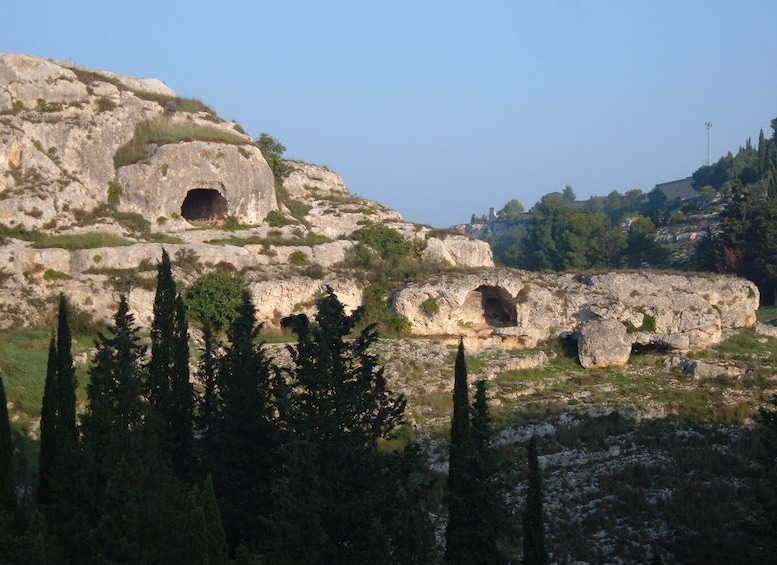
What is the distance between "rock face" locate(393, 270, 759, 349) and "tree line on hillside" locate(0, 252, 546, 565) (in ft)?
59.7

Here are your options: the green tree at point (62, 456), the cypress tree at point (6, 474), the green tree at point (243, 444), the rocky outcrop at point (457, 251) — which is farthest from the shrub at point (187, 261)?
the cypress tree at point (6, 474)

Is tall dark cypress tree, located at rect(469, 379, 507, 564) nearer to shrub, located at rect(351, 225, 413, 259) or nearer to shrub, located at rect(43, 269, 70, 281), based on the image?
shrub, located at rect(43, 269, 70, 281)

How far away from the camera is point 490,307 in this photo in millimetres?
47500

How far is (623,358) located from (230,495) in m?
23.4

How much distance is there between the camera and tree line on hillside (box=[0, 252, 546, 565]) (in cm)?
1955

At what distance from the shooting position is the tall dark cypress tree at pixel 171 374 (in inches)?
1042

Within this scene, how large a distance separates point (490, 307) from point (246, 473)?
83.3 ft

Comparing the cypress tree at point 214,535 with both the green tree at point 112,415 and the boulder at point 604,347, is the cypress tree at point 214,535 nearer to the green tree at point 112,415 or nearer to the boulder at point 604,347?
the green tree at point 112,415

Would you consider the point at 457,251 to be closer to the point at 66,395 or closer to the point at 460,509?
the point at 66,395

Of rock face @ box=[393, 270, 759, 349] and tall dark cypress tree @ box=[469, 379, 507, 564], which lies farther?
rock face @ box=[393, 270, 759, 349]

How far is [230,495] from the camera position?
23.5m

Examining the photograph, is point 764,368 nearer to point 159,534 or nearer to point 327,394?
point 327,394

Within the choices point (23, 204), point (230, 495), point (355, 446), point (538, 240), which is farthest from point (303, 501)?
point (538, 240)

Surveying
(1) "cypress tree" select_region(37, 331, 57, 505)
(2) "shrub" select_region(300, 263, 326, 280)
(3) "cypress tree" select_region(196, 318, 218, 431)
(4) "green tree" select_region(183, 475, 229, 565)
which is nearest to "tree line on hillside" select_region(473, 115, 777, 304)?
(2) "shrub" select_region(300, 263, 326, 280)
